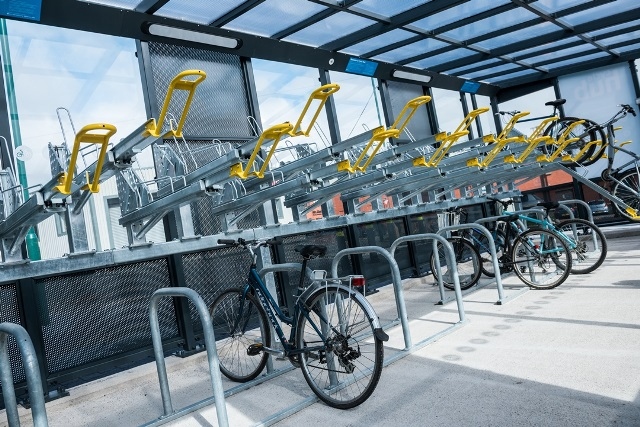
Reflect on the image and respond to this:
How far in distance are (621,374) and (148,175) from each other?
345cm

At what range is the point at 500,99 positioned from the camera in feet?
27.3

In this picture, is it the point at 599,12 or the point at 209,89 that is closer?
the point at 209,89

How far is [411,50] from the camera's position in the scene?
580 cm

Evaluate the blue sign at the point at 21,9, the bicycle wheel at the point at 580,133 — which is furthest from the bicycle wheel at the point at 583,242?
the blue sign at the point at 21,9

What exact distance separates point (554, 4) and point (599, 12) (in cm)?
86

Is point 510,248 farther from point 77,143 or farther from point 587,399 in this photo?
point 77,143

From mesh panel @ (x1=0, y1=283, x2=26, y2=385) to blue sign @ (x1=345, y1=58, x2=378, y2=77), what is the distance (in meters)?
4.13

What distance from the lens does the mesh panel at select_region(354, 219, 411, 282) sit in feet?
17.7

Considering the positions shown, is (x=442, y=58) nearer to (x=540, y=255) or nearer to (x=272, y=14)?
(x=272, y=14)

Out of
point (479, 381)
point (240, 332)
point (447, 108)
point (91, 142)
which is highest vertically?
point (447, 108)

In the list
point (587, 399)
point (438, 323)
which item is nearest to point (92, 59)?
point (438, 323)

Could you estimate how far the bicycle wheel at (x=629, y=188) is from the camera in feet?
20.4

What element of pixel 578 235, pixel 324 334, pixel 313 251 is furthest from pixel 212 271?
pixel 578 235

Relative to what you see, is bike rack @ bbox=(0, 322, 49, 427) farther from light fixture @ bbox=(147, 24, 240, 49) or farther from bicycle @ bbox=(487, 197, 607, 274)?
bicycle @ bbox=(487, 197, 607, 274)
